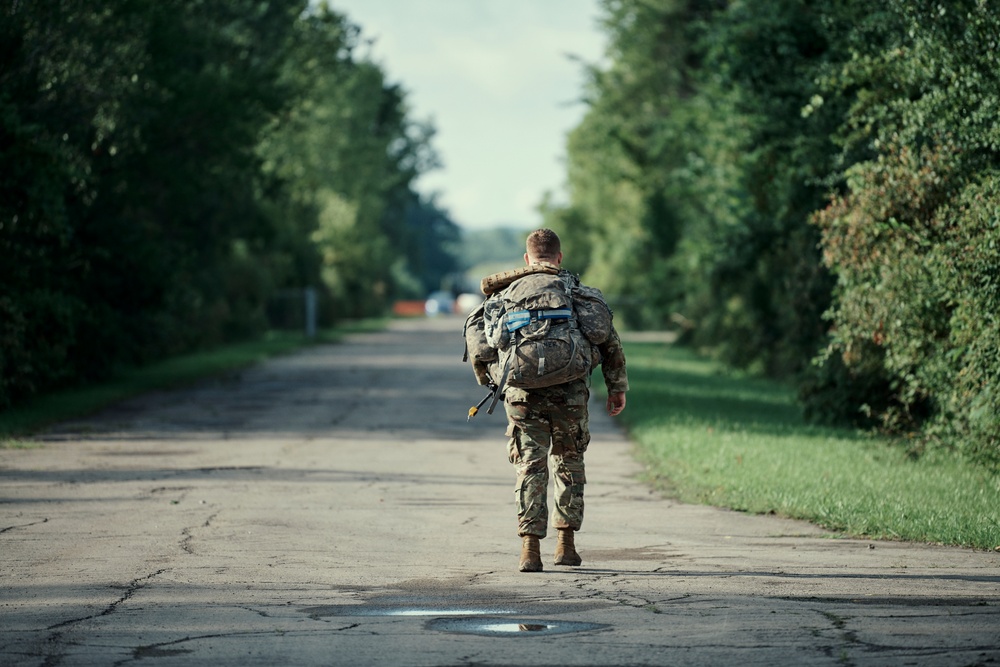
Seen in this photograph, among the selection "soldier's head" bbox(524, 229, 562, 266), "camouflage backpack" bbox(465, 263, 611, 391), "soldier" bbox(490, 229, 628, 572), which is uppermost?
"soldier's head" bbox(524, 229, 562, 266)

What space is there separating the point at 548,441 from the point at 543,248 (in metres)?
1.25

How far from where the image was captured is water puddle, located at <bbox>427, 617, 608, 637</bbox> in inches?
286

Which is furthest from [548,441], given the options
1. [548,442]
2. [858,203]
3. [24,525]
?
[858,203]

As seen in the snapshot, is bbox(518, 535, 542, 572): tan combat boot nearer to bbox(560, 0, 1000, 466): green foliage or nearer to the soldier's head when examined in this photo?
the soldier's head

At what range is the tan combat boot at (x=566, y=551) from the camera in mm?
9391

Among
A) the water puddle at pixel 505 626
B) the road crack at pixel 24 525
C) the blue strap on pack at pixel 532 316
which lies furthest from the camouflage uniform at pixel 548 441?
the road crack at pixel 24 525

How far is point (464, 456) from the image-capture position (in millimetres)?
16594

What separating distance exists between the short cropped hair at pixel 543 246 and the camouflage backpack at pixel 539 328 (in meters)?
0.07

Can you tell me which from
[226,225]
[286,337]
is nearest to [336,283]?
[286,337]

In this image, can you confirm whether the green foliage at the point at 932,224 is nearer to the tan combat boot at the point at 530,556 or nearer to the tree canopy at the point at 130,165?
the tan combat boot at the point at 530,556

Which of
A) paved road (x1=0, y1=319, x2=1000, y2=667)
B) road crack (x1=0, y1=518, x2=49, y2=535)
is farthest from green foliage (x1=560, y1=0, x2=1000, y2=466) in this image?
road crack (x1=0, y1=518, x2=49, y2=535)

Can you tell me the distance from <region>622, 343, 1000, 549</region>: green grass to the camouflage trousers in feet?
8.92

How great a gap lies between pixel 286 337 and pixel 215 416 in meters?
29.8

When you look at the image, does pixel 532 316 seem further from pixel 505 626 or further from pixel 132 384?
pixel 132 384
